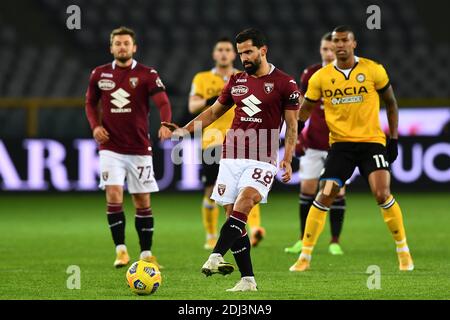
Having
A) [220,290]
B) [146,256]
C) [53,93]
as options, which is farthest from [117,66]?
[53,93]

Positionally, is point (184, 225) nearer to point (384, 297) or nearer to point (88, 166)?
point (88, 166)

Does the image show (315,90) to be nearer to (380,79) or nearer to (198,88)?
(380,79)

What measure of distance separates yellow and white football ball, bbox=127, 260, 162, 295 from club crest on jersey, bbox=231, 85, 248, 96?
4.69 feet

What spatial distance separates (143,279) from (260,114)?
4.88 ft

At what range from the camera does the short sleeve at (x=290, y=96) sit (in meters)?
7.50

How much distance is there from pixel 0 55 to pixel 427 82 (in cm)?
866

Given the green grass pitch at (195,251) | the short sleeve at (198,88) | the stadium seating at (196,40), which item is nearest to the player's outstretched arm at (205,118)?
the green grass pitch at (195,251)

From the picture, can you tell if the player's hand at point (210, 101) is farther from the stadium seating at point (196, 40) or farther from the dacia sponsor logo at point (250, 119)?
the stadium seating at point (196, 40)

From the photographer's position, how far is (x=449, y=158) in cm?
1688

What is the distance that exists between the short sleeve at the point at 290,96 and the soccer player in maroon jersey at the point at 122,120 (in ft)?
6.50

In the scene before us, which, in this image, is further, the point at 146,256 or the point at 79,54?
the point at 79,54

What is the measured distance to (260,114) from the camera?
7480 mm

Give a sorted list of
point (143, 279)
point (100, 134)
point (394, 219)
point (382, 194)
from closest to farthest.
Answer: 1. point (143, 279)
2. point (382, 194)
3. point (394, 219)
4. point (100, 134)

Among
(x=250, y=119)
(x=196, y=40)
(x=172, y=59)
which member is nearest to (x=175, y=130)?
(x=250, y=119)
